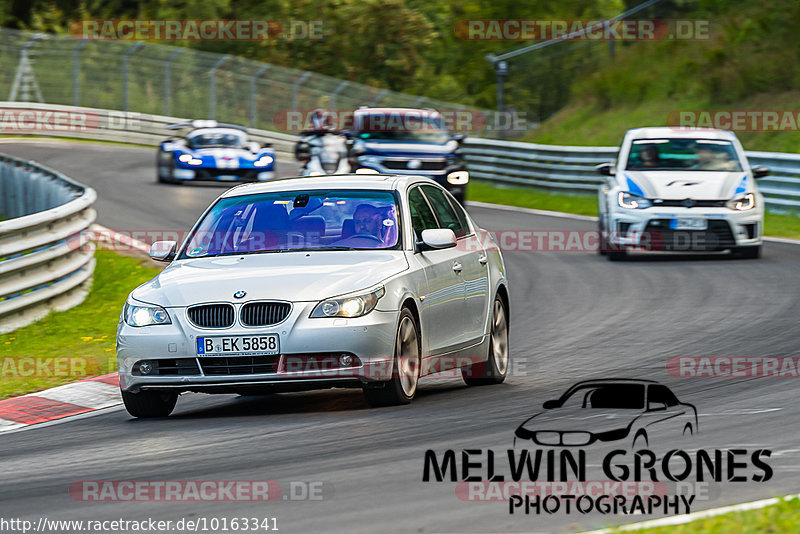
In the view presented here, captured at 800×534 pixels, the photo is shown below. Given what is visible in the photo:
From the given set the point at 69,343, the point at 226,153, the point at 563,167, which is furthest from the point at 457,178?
the point at 69,343

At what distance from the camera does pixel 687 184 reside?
1823 centimetres

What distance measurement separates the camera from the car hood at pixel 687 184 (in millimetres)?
18078

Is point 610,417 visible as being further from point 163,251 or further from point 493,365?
point 163,251

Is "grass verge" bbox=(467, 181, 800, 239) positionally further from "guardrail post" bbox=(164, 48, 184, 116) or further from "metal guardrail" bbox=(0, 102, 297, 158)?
"guardrail post" bbox=(164, 48, 184, 116)

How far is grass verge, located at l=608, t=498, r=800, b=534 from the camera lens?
17.4 feet

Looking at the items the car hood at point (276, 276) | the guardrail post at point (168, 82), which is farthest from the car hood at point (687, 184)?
the guardrail post at point (168, 82)

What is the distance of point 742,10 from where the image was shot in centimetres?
3694

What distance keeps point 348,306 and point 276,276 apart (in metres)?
0.49

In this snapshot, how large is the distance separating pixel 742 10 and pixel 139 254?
22.4 m

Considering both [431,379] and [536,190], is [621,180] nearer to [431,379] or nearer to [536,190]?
[431,379]

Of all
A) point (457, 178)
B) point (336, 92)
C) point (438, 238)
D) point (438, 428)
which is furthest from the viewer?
point (336, 92)

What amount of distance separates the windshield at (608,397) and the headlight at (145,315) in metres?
2.49

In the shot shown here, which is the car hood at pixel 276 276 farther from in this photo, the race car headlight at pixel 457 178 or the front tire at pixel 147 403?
the race car headlight at pixel 457 178

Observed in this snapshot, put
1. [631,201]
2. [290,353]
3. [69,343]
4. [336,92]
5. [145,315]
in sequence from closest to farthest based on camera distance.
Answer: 1. [290,353]
2. [145,315]
3. [69,343]
4. [631,201]
5. [336,92]
